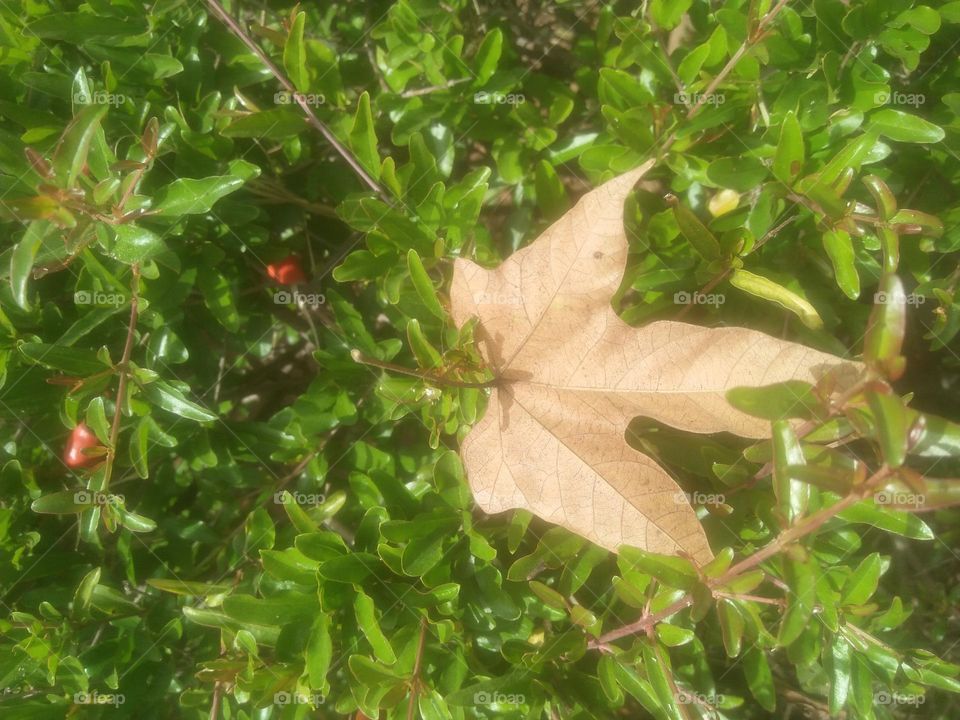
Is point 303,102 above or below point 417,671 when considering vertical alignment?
above

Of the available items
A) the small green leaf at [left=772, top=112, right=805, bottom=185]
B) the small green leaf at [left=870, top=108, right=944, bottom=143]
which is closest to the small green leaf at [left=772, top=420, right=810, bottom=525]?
the small green leaf at [left=772, top=112, right=805, bottom=185]

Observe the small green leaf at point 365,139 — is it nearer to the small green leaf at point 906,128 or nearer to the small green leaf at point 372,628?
the small green leaf at point 372,628

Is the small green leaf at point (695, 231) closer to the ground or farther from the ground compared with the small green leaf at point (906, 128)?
closer to the ground

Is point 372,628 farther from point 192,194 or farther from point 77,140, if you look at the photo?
point 77,140

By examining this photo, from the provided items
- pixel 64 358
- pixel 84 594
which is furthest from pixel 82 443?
pixel 84 594

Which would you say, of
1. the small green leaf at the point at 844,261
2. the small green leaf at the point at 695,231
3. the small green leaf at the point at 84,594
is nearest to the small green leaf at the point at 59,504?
the small green leaf at the point at 84,594
